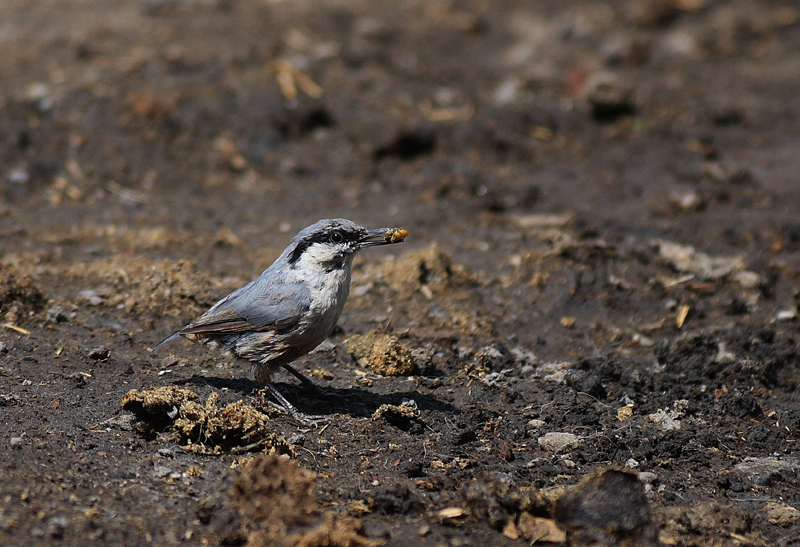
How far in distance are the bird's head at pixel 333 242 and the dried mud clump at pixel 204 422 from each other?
122 cm

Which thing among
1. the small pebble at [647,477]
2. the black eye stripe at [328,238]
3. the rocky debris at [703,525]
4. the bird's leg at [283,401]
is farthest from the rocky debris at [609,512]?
the black eye stripe at [328,238]

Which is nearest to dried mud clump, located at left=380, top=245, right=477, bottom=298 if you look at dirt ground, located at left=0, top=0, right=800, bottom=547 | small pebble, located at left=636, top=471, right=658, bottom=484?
dirt ground, located at left=0, top=0, right=800, bottom=547

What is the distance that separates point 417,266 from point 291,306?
1848 millimetres

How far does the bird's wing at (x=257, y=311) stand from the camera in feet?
17.3

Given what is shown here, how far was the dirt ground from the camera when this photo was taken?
4109 millimetres

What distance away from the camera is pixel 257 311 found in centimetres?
537

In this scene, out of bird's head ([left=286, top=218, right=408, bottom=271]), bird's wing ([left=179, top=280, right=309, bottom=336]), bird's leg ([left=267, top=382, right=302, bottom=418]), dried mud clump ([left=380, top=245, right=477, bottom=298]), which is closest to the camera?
bird's leg ([left=267, top=382, right=302, bottom=418])

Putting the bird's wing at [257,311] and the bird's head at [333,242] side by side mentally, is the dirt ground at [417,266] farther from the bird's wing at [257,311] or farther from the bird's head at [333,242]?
the bird's head at [333,242]

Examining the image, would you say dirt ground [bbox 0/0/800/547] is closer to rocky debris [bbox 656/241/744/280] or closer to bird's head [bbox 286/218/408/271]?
rocky debris [bbox 656/241/744/280]

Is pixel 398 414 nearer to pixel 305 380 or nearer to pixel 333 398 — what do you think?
pixel 333 398

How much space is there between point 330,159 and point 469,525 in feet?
19.6

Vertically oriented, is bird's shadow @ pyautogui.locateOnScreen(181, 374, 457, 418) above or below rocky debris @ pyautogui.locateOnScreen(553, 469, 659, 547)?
below

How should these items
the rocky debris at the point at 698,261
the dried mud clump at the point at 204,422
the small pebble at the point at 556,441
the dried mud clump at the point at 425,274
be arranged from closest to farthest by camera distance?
the dried mud clump at the point at 204,422, the small pebble at the point at 556,441, the dried mud clump at the point at 425,274, the rocky debris at the point at 698,261

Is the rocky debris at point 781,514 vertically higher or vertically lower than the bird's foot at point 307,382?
lower
